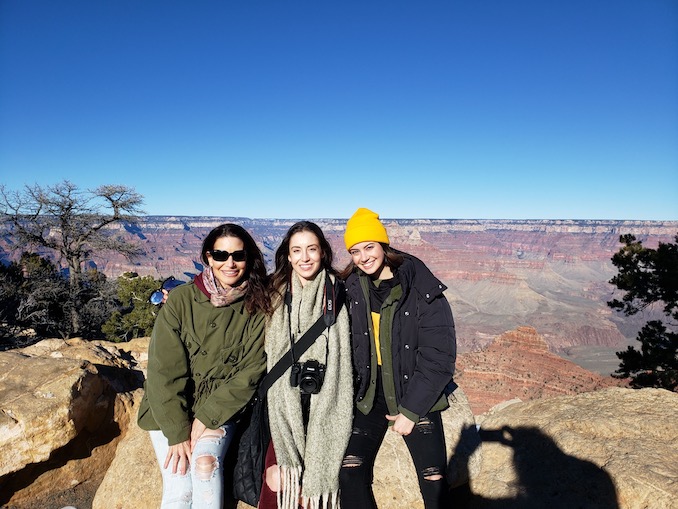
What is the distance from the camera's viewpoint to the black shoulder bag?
9.02 feet

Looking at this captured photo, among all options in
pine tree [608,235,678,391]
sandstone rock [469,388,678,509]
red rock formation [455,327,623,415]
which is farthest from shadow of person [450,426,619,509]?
red rock formation [455,327,623,415]

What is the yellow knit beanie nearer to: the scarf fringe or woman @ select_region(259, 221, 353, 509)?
woman @ select_region(259, 221, 353, 509)

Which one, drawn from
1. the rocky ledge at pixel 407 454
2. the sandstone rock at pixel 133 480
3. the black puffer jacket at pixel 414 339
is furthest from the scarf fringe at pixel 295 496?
the sandstone rock at pixel 133 480

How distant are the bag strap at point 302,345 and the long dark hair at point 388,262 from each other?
0.33 metres

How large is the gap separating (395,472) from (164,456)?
1775 mm

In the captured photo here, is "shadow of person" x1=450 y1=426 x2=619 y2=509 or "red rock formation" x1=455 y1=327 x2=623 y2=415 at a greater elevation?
"shadow of person" x1=450 y1=426 x2=619 y2=509

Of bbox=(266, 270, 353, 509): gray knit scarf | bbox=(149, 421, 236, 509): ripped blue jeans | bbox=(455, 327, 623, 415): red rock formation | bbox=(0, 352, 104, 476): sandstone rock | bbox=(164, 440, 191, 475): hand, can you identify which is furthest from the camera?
bbox=(455, 327, 623, 415): red rock formation

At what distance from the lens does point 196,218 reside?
633ft

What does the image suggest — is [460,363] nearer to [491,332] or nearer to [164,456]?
[164,456]

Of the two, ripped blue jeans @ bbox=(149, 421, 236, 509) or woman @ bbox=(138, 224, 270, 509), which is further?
woman @ bbox=(138, 224, 270, 509)

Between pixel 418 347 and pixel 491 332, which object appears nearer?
pixel 418 347

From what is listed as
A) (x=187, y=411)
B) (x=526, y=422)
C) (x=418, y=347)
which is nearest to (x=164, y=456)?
(x=187, y=411)

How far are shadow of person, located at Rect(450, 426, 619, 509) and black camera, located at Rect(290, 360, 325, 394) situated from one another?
1.72 meters

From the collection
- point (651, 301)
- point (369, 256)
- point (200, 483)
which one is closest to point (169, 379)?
point (200, 483)
